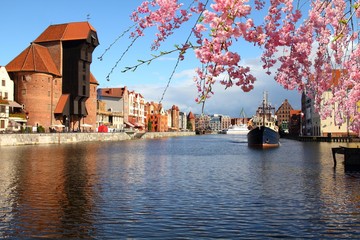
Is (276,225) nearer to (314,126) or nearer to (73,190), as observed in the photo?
(73,190)

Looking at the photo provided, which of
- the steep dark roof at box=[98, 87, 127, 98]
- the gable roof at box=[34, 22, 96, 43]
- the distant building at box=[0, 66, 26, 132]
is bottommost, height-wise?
the distant building at box=[0, 66, 26, 132]

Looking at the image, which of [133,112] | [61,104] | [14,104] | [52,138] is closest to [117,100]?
[133,112]

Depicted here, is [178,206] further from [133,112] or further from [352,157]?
[133,112]

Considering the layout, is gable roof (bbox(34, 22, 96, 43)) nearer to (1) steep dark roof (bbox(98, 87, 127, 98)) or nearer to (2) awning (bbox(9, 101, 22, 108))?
(2) awning (bbox(9, 101, 22, 108))

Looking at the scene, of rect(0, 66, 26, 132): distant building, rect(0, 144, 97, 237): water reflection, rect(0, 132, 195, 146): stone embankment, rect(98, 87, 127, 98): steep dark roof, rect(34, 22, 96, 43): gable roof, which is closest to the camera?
rect(0, 144, 97, 237): water reflection

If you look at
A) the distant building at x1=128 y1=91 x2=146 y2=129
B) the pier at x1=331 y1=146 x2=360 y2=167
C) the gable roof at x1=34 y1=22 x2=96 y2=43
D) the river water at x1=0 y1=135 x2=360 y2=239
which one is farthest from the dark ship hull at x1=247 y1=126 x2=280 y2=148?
the distant building at x1=128 y1=91 x2=146 y2=129

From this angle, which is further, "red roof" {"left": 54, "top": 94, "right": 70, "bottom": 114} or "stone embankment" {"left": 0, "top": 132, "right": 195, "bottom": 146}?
"red roof" {"left": 54, "top": 94, "right": 70, "bottom": 114}

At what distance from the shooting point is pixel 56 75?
10869 cm

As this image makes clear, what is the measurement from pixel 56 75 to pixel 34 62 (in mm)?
6181

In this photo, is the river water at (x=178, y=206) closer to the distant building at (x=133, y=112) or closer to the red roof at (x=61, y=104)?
the red roof at (x=61, y=104)

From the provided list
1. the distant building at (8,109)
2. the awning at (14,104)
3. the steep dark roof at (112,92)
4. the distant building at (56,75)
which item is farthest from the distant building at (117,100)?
the awning at (14,104)

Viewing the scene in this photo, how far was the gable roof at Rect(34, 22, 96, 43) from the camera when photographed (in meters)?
110

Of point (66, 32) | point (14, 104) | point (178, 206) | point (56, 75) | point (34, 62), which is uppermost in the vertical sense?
point (66, 32)

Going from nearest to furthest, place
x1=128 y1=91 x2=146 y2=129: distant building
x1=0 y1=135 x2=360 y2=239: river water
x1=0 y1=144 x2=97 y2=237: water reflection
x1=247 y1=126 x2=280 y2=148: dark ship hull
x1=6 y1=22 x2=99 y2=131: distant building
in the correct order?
x1=0 y1=135 x2=360 y2=239: river water
x1=0 y1=144 x2=97 y2=237: water reflection
x1=247 y1=126 x2=280 y2=148: dark ship hull
x1=6 y1=22 x2=99 y2=131: distant building
x1=128 y1=91 x2=146 y2=129: distant building
